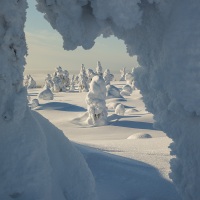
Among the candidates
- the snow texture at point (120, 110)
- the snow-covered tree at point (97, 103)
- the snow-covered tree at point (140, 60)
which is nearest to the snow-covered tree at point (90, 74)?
the snow texture at point (120, 110)

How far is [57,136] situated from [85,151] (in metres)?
3.31

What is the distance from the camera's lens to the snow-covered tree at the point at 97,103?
2464cm

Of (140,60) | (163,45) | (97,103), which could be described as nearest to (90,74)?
(97,103)

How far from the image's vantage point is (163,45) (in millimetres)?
4391

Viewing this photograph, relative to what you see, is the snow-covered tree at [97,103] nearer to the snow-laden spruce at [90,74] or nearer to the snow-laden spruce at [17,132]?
the snow-laden spruce at [17,132]

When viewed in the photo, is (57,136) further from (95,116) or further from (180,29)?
(95,116)

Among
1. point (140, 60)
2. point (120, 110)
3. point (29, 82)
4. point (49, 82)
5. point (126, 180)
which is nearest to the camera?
point (140, 60)

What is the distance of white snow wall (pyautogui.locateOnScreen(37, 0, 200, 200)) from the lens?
13.2 feet

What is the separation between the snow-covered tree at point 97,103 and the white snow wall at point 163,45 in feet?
64.8

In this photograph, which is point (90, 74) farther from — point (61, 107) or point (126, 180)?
point (126, 180)

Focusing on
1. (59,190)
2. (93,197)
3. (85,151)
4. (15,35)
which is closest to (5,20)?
(15,35)

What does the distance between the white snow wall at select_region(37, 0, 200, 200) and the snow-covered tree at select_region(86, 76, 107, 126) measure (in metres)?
19.8

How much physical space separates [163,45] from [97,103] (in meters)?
20.7

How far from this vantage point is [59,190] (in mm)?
4234
